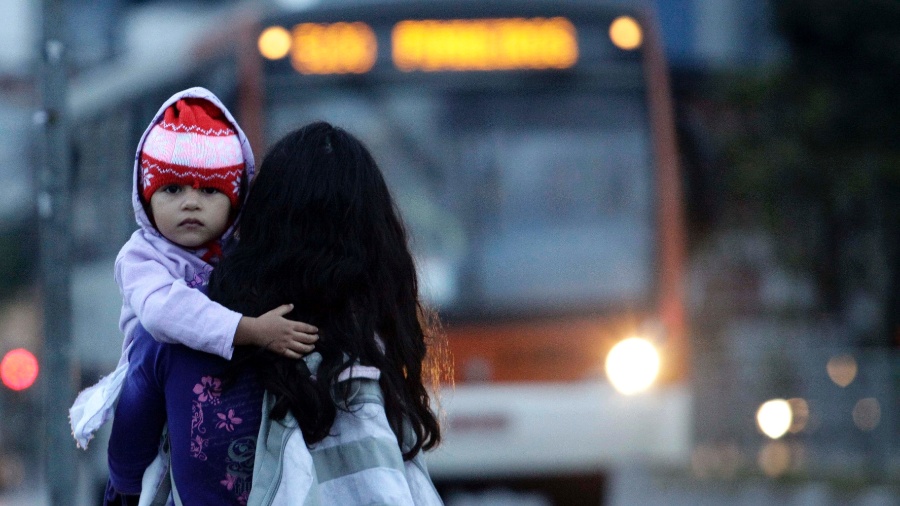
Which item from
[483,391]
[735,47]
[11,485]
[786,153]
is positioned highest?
[735,47]

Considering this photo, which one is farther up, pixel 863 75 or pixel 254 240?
pixel 863 75

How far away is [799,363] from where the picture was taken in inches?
616

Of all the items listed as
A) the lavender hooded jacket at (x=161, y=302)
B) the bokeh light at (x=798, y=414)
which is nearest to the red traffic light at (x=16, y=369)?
the lavender hooded jacket at (x=161, y=302)

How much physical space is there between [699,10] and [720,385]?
1736 centimetres

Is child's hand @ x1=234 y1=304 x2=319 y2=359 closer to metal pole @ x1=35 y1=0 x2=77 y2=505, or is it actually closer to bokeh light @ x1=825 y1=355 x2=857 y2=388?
metal pole @ x1=35 y1=0 x2=77 y2=505

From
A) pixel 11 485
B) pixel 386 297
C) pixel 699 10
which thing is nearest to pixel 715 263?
pixel 699 10

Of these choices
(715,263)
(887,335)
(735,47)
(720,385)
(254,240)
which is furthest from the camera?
(735,47)

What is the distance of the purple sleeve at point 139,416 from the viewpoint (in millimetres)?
2068

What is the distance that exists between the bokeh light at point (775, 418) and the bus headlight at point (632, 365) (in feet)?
23.3

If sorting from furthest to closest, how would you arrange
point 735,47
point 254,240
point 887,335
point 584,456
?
point 735,47
point 887,335
point 584,456
point 254,240

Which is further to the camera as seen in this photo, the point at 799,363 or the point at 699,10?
the point at 699,10

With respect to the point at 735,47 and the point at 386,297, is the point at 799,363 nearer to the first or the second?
the point at 386,297

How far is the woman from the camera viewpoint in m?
1.98

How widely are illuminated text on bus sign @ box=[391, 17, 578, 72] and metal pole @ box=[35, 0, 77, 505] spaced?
170 inches
